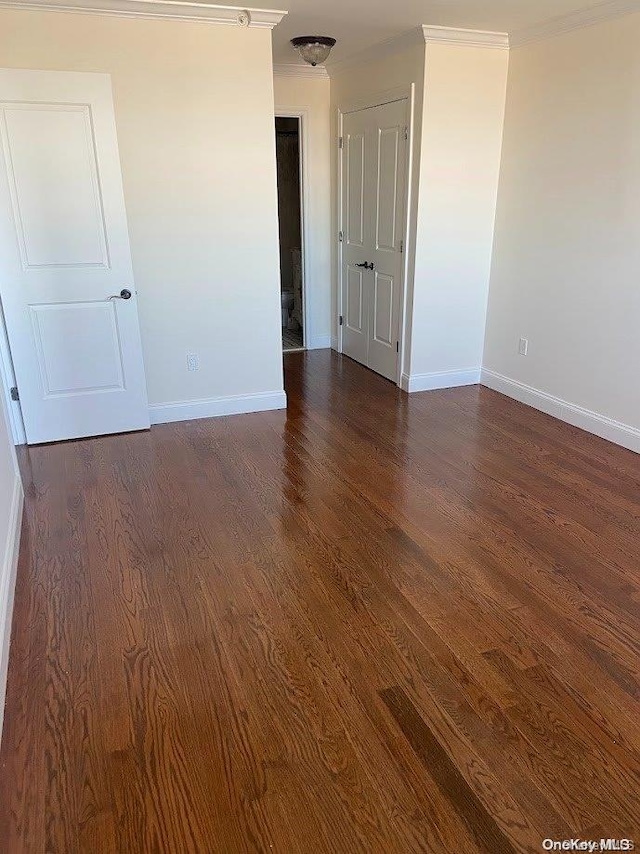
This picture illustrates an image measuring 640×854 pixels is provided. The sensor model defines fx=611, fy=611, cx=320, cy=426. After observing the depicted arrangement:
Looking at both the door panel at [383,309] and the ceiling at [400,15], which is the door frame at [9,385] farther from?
the door panel at [383,309]

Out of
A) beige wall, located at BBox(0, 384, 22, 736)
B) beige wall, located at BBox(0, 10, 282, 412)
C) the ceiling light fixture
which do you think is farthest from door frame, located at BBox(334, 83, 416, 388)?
beige wall, located at BBox(0, 384, 22, 736)

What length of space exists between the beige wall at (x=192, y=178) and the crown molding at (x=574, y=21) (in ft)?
5.61

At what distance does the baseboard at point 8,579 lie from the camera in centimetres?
196

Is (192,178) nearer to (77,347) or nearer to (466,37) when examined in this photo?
(77,347)

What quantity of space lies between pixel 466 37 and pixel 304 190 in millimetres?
1982

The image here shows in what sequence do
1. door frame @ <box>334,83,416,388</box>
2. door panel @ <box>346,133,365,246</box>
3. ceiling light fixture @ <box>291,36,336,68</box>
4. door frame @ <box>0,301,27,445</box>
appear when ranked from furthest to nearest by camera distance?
door panel @ <box>346,133,365,246</box>, door frame @ <box>334,83,416,388</box>, ceiling light fixture @ <box>291,36,336,68</box>, door frame @ <box>0,301,27,445</box>

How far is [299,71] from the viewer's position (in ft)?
17.1

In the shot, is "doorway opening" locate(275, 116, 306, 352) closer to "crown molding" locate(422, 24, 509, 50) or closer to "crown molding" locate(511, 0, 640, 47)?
"crown molding" locate(422, 24, 509, 50)

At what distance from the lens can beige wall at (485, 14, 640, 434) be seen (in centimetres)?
354

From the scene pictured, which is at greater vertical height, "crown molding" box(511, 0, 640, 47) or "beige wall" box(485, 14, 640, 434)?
"crown molding" box(511, 0, 640, 47)

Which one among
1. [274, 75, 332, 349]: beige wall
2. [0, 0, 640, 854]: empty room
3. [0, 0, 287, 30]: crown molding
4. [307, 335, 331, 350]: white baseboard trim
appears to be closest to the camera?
[0, 0, 640, 854]: empty room

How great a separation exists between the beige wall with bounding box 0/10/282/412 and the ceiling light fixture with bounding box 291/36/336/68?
555 millimetres

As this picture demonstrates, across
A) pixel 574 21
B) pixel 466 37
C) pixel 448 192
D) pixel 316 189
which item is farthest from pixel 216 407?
pixel 574 21

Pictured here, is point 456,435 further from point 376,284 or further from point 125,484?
point 125,484
